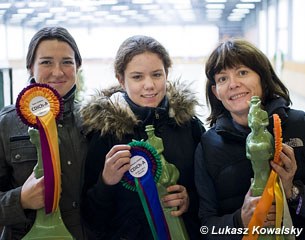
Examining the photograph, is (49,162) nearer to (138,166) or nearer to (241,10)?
(138,166)

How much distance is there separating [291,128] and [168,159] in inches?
12.7

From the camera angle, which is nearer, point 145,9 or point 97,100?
point 97,100

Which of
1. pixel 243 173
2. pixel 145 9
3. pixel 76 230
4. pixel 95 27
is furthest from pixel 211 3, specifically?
pixel 76 230

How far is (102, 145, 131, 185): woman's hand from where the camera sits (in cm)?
89

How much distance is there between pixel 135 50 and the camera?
3.50 ft

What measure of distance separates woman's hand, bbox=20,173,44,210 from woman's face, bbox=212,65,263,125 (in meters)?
0.49

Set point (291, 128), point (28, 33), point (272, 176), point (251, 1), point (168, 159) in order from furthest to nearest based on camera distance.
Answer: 1. point (251, 1)
2. point (28, 33)
3. point (168, 159)
4. point (291, 128)
5. point (272, 176)

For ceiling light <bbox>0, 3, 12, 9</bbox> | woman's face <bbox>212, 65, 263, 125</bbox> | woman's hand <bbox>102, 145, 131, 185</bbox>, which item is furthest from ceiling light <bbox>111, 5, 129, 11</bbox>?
woman's hand <bbox>102, 145, 131, 185</bbox>

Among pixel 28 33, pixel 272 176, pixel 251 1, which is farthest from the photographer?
pixel 251 1

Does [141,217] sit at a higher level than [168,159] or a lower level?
lower

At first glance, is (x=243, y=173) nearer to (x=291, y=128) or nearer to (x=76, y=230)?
(x=291, y=128)

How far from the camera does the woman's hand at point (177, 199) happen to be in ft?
3.06

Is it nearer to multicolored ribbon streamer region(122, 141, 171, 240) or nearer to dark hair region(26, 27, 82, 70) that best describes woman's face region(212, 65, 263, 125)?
multicolored ribbon streamer region(122, 141, 171, 240)

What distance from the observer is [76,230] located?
105 centimetres
